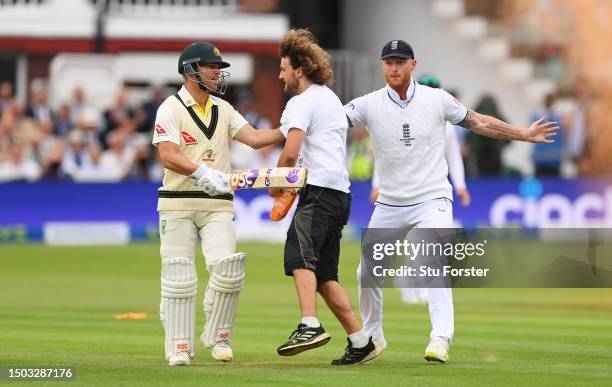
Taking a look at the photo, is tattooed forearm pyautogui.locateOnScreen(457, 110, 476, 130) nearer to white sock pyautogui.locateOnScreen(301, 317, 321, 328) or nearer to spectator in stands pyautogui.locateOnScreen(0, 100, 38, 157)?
white sock pyautogui.locateOnScreen(301, 317, 321, 328)

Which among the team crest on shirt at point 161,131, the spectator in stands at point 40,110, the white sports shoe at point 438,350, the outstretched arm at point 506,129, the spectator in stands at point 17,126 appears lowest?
the white sports shoe at point 438,350

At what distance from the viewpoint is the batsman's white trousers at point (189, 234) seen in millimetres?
10664

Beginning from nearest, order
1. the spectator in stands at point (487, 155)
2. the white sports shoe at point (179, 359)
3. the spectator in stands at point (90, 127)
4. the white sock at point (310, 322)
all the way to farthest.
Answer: the white sock at point (310, 322)
the white sports shoe at point (179, 359)
the spectator in stands at point (90, 127)
the spectator in stands at point (487, 155)

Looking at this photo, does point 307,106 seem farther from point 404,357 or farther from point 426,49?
point 426,49

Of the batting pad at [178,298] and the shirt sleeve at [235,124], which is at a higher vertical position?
the shirt sleeve at [235,124]

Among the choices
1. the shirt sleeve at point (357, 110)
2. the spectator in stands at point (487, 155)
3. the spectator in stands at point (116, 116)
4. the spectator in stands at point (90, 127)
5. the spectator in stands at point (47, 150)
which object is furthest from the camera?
the spectator in stands at point (116, 116)

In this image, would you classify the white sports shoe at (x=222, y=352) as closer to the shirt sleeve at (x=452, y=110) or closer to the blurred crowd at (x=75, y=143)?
the shirt sleeve at (x=452, y=110)

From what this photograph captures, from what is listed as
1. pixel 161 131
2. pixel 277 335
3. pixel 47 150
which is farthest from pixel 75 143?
pixel 161 131

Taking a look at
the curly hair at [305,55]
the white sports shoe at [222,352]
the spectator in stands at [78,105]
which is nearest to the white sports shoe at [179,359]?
the white sports shoe at [222,352]

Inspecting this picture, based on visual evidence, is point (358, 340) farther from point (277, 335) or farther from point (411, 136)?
point (277, 335)

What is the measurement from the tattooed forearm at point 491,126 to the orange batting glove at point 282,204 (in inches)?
54.8

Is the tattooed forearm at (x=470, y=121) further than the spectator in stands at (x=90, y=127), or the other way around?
the spectator in stands at (x=90, y=127)

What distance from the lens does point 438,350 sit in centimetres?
1036

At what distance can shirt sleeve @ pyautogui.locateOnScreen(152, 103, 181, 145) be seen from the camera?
1050cm
